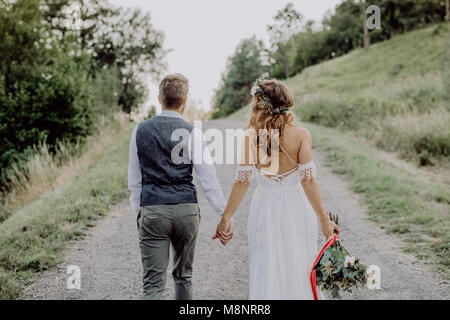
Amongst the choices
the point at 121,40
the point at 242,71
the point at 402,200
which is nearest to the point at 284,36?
the point at 242,71

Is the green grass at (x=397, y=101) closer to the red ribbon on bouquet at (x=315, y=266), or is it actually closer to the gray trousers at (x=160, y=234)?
the red ribbon on bouquet at (x=315, y=266)

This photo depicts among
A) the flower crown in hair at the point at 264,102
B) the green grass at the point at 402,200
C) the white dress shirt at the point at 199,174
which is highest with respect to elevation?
the flower crown in hair at the point at 264,102

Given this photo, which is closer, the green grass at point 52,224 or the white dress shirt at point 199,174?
the white dress shirt at point 199,174

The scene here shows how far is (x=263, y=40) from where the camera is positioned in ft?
193

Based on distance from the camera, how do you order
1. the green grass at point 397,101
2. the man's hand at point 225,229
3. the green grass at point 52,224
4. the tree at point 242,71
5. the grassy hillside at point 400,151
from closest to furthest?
the man's hand at point 225,229, the green grass at point 52,224, the grassy hillside at point 400,151, the green grass at point 397,101, the tree at point 242,71

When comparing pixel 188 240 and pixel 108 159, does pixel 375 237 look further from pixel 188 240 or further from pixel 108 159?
pixel 108 159

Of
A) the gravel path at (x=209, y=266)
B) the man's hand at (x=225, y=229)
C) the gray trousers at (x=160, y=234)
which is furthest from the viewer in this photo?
the gravel path at (x=209, y=266)

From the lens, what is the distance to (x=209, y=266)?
15.6ft

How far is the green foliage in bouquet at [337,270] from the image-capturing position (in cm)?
300

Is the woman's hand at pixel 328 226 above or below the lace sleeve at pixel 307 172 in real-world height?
below

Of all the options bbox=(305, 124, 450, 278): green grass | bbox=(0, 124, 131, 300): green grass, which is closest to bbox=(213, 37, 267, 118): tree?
bbox=(305, 124, 450, 278): green grass

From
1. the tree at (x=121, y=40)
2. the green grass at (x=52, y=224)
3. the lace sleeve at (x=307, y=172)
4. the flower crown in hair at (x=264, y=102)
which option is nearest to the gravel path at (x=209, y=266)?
the green grass at (x=52, y=224)
